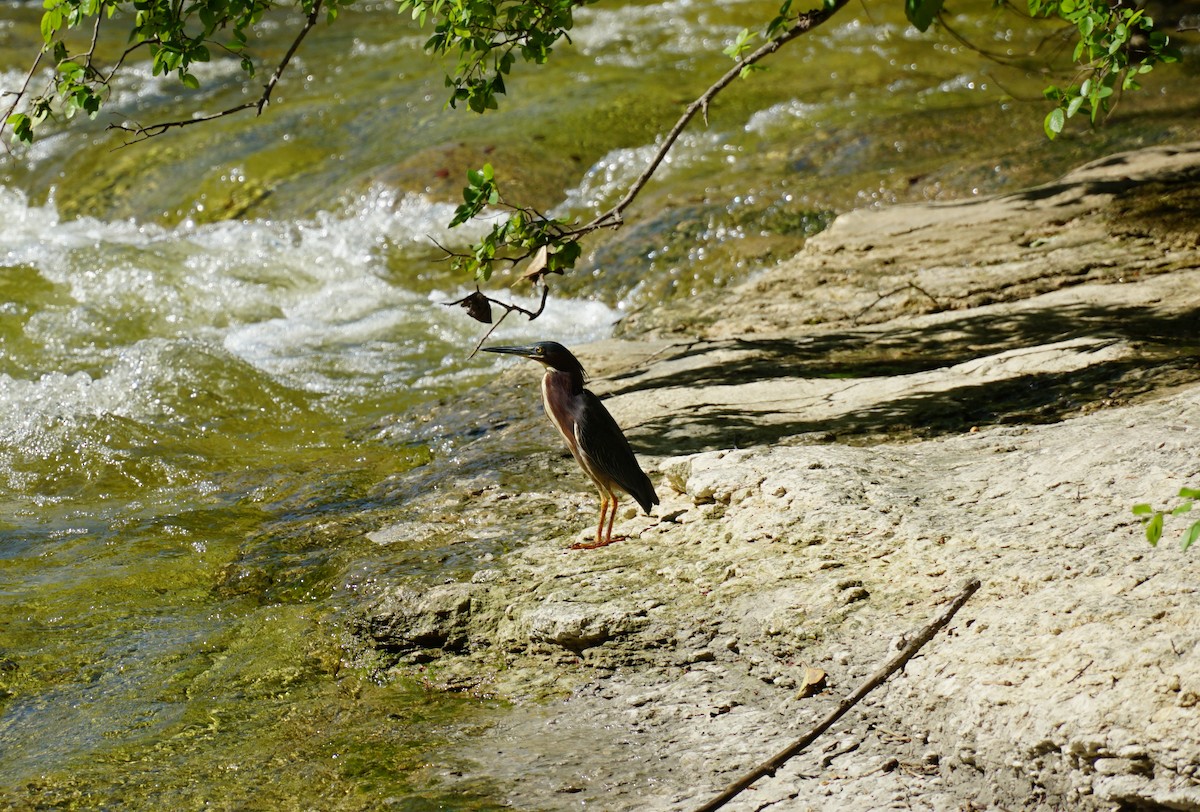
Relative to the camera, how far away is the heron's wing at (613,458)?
4215 mm

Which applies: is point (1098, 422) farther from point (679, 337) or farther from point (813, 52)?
point (813, 52)

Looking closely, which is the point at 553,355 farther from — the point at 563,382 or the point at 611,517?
the point at 611,517

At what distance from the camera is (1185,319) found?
5.34m

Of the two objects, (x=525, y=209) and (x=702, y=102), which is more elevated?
(x=702, y=102)

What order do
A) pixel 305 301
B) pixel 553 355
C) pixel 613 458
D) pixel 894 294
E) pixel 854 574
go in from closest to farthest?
pixel 854 574
pixel 613 458
pixel 553 355
pixel 894 294
pixel 305 301

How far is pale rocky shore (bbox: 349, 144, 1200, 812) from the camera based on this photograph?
2770 millimetres

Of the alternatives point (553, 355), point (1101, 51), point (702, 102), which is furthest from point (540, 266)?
point (1101, 51)

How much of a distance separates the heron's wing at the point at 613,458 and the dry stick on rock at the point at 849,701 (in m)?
1.31

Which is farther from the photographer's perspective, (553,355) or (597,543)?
(553,355)

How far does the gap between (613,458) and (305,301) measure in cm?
664

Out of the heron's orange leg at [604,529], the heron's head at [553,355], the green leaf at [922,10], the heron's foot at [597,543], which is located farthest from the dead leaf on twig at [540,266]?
the green leaf at [922,10]

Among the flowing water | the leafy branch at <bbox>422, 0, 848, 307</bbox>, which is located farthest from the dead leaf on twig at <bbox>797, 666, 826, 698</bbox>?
the leafy branch at <bbox>422, 0, 848, 307</bbox>

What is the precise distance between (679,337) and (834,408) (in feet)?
6.91

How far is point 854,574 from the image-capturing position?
354cm
